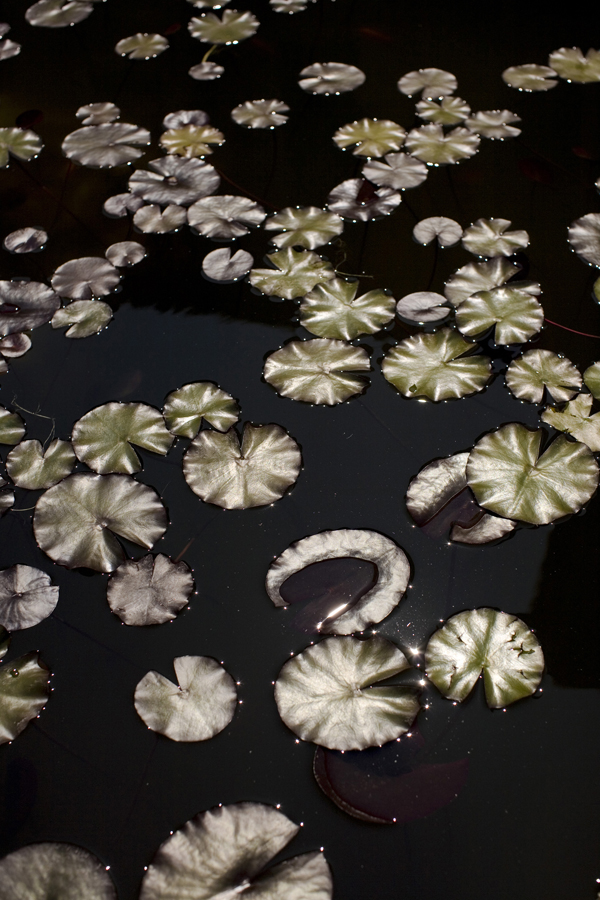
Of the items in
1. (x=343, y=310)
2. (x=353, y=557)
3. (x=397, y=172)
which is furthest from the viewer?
(x=397, y=172)

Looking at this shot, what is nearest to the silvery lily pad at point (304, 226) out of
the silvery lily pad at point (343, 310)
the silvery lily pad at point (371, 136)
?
the silvery lily pad at point (343, 310)

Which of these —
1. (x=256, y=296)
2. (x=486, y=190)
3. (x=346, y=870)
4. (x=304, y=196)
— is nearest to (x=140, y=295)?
(x=256, y=296)

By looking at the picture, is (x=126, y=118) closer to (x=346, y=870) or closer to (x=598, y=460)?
(x=598, y=460)

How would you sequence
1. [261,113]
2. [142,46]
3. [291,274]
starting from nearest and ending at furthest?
[291,274], [261,113], [142,46]

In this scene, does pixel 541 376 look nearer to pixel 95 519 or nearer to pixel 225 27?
pixel 95 519

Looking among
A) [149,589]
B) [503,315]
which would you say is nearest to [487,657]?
[149,589]

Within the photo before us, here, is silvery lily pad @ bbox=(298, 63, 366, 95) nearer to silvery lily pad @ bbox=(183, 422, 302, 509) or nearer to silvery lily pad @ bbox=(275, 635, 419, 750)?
silvery lily pad @ bbox=(183, 422, 302, 509)
